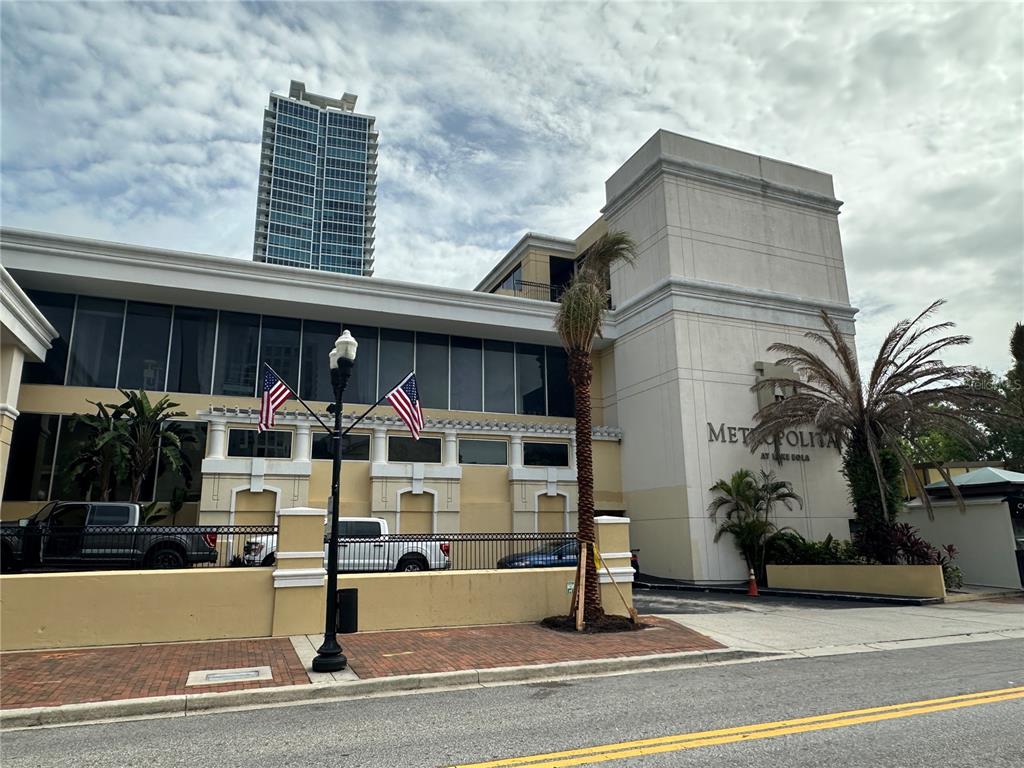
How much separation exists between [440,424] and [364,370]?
4334 mm

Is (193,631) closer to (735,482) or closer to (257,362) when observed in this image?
(257,362)

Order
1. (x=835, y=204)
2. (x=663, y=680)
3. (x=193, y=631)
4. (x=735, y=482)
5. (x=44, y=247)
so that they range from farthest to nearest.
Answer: (x=835, y=204) < (x=735, y=482) < (x=44, y=247) < (x=193, y=631) < (x=663, y=680)

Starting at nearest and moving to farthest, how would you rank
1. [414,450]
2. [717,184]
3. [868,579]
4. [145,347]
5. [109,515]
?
[109,515], [868,579], [145,347], [414,450], [717,184]

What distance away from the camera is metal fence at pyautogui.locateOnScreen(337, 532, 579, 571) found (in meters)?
15.8

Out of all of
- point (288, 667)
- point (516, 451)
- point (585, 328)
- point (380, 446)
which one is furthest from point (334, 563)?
point (516, 451)

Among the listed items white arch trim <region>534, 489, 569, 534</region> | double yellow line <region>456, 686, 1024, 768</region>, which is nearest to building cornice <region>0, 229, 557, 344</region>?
white arch trim <region>534, 489, 569, 534</region>

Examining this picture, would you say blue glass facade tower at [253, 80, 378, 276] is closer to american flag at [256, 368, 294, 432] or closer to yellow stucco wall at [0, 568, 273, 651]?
american flag at [256, 368, 294, 432]

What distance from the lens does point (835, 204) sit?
97.6 feet

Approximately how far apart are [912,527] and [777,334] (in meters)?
8.57

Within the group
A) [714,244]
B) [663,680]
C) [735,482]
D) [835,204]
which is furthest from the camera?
[835,204]

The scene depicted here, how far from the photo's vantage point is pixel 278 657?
34.2ft

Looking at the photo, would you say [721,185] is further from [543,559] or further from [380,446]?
[543,559]

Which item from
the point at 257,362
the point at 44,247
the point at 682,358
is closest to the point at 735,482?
the point at 682,358

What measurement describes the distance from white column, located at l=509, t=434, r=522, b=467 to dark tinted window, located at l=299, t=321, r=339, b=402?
7124mm
